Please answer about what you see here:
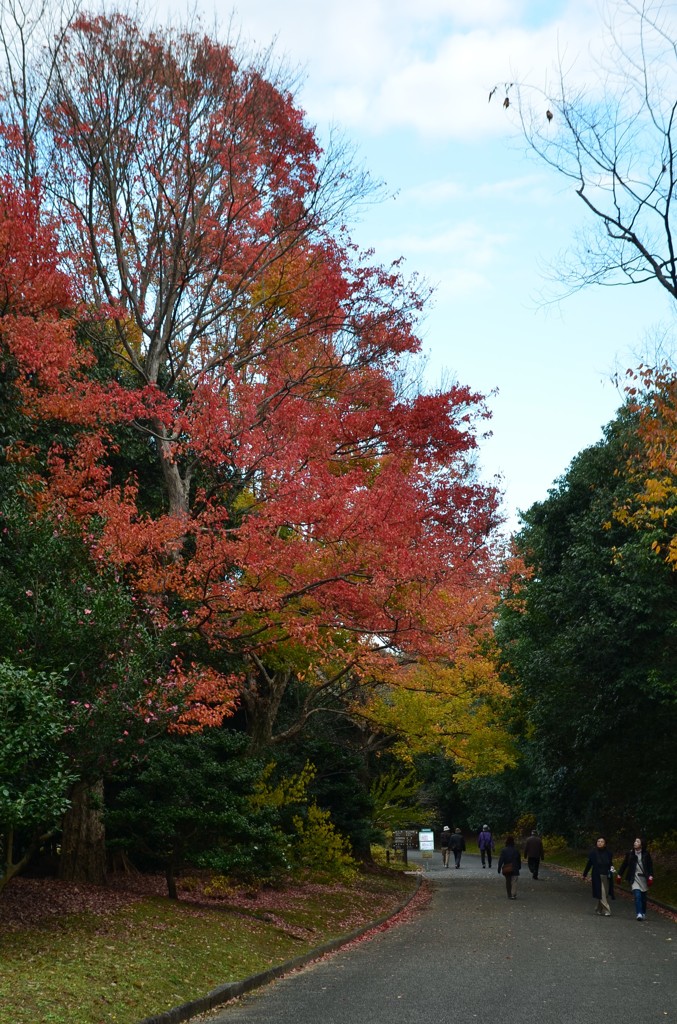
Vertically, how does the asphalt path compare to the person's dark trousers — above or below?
above

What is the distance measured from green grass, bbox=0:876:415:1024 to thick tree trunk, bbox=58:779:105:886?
1109mm

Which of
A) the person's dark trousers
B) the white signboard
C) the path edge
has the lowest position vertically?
the white signboard

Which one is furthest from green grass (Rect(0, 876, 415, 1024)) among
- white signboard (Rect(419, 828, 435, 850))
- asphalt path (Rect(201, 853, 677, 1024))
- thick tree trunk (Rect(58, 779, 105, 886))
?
white signboard (Rect(419, 828, 435, 850))

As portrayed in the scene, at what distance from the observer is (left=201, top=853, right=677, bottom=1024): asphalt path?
29.6ft

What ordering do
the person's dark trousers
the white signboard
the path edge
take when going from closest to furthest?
the path edge, the person's dark trousers, the white signboard

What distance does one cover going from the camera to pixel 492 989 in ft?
34.4

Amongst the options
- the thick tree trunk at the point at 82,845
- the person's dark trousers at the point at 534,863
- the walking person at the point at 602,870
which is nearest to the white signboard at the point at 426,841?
the person's dark trousers at the point at 534,863

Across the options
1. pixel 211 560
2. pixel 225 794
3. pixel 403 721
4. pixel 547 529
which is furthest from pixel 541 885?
pixel 211 560

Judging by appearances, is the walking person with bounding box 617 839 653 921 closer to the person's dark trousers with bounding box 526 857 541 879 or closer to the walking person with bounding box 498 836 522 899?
the walking person with bounding box 498 836 522 899

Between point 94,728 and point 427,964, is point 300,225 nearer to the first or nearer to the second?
point 94,728

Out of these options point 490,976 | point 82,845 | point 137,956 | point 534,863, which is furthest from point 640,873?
point 534,863

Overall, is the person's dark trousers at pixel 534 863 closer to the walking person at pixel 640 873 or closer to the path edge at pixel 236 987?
the walking person at pixel 640 873

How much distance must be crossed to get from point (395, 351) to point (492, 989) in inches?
450

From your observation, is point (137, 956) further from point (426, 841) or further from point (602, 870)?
point (426, 841)
